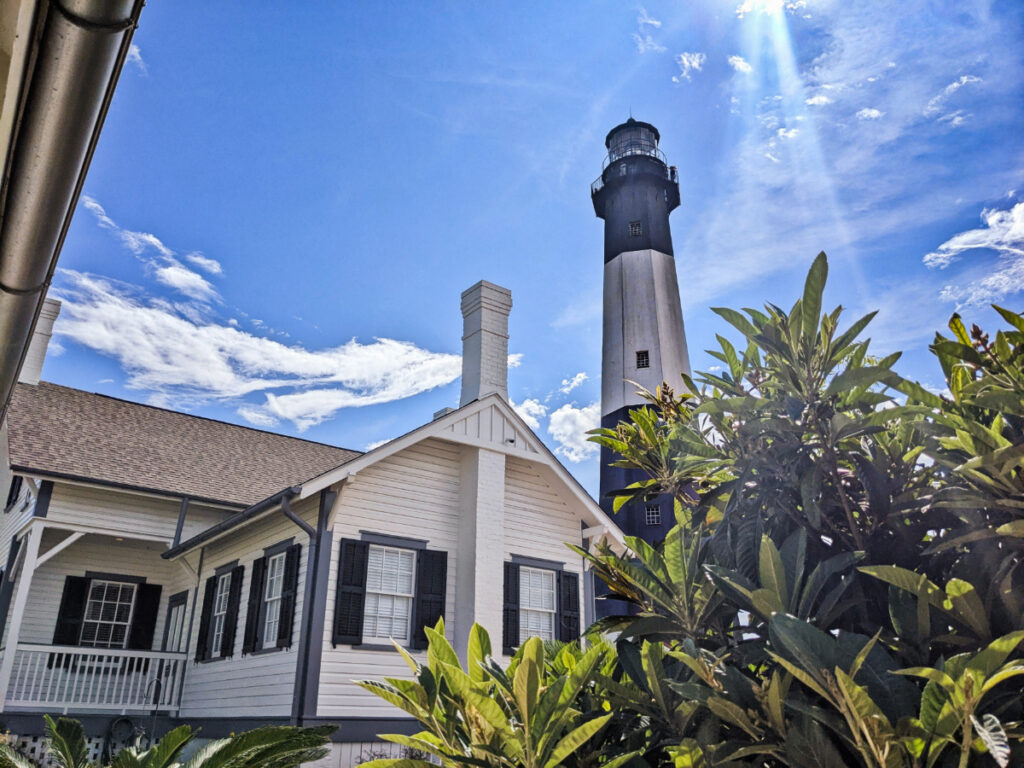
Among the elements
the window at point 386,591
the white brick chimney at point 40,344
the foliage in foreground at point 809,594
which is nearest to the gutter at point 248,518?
the window at point 386,591

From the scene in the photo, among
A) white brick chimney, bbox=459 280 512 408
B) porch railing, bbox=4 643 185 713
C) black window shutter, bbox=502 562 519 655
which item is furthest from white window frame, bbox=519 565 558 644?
porch railing, bbox=4 643 185 713

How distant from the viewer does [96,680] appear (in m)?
12.0

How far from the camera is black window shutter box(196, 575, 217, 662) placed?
11.9m

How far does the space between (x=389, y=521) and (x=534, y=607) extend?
2754 millimetres

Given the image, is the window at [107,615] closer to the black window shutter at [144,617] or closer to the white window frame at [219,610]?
the black window shutter at [144,617]

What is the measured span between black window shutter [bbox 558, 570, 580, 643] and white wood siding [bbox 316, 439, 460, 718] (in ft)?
6.42

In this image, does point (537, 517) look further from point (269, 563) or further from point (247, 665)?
point (247, 665)

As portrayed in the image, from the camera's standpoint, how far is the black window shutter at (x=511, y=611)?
10562 millimetres

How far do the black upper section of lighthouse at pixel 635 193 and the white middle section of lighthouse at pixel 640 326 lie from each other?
2.97ft

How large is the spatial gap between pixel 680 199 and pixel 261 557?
81.3 ft

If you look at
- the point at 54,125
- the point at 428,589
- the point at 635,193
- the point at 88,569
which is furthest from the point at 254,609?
the point at 635,193

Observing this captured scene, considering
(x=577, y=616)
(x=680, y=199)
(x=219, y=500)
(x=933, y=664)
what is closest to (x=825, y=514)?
(x=933, y=664)

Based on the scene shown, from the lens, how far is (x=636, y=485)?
2.50m

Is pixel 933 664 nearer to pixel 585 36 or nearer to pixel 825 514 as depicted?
pixel 825 514
